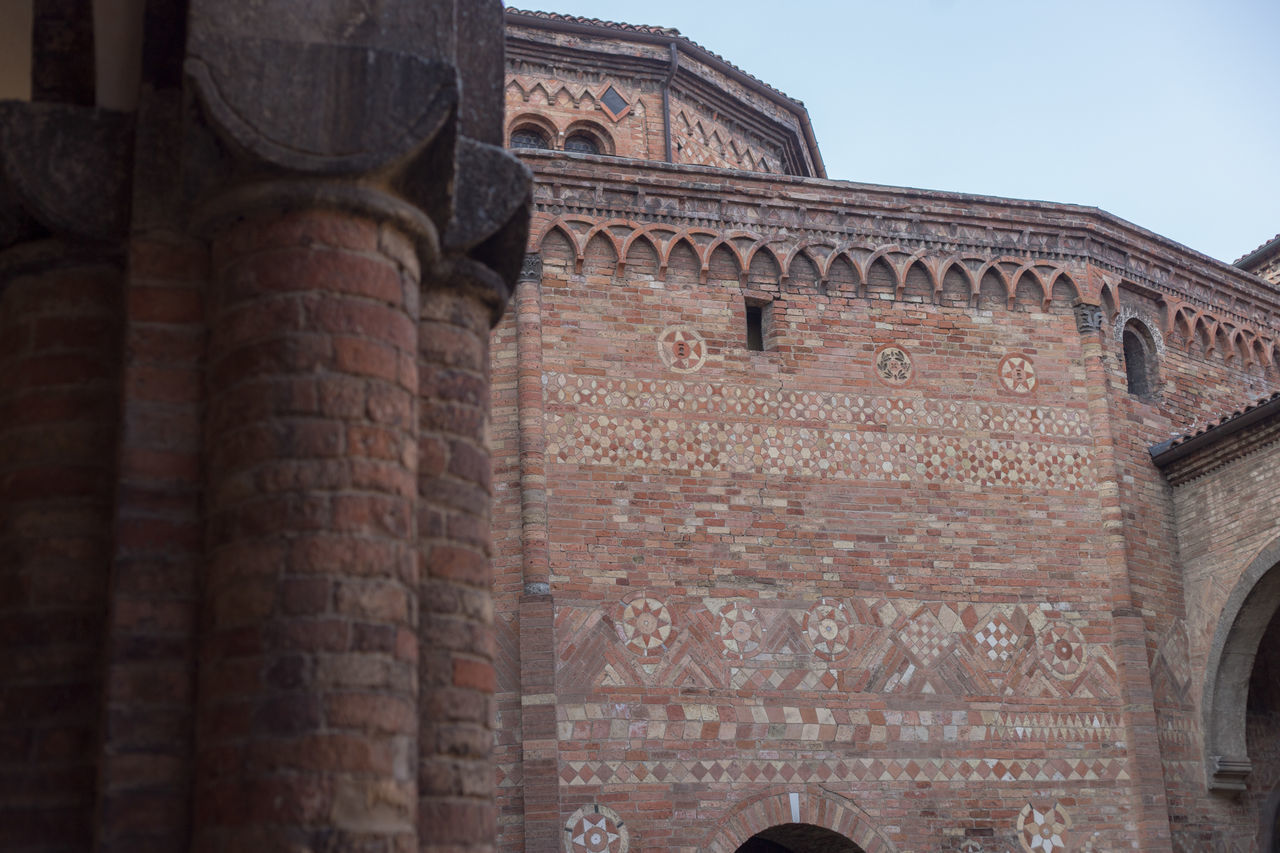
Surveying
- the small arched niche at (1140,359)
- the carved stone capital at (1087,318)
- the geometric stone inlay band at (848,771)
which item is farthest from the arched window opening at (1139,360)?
the geometric stone inlay band at (848,771)

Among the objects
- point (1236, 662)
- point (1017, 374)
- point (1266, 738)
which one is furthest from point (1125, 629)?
A: point (1017, 374)

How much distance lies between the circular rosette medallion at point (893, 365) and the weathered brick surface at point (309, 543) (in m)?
9.89

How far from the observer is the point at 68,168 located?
3.09m

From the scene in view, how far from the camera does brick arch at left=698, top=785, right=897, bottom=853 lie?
35.4 feet

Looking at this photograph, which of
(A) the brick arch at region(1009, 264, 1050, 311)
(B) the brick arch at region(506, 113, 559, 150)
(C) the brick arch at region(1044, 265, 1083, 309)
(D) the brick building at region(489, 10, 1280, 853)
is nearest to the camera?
(D) the brick building at region(489, 10, 1280, 853)

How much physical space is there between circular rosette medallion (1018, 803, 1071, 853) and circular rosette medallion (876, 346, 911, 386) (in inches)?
143

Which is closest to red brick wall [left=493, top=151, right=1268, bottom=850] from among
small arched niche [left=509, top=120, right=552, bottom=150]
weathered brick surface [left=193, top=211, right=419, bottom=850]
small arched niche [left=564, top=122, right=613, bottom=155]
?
Answer: small arched niche [left=564, top=122, right=613, bottom=155]

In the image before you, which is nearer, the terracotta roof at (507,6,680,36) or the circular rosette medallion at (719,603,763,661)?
the circular rosette medallion at (719,603,763,661)

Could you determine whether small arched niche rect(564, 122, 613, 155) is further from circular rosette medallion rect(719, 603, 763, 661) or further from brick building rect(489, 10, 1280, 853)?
circular rosette medallion rect(719, 603, 763, 661)

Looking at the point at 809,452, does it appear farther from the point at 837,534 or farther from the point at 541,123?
the point at 541,123

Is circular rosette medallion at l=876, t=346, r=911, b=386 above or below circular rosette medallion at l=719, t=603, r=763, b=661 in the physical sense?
above

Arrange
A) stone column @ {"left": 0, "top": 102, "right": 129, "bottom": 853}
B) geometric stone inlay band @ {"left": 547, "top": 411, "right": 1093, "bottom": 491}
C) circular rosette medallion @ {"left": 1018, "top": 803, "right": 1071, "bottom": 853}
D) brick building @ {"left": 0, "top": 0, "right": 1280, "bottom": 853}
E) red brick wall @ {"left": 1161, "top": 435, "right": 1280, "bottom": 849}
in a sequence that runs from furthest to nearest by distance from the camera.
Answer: red brick wall @ {"left": 1161, "top": 435, "right": 1280, "bottom": 849} → geometric stone inlay band @ {"left": 547, "top": 411, "right": 1093, "bottom": 491} → circular rosette medallion @ {"left": 1018, "top": 803, "right": 1071, "bottom": 853} → stone column @ {"left": 0, "top": 102, "right": 129, "bottom": 853} → brick building @ {"left": 0, "top": 0, "right": 1280, "bottom": 853}

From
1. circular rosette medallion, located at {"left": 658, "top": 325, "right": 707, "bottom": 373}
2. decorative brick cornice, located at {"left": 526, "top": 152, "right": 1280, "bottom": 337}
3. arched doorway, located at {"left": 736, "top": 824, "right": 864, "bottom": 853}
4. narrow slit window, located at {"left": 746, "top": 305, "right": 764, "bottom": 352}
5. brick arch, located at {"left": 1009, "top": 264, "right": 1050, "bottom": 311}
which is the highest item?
decorative brick cornice, located at {"left": 526, "top": 152, "right": 1280, "bottom": 337}

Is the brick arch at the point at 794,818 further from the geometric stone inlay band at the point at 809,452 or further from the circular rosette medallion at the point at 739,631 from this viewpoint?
the geometric stone inlay band at the point at 809,452
